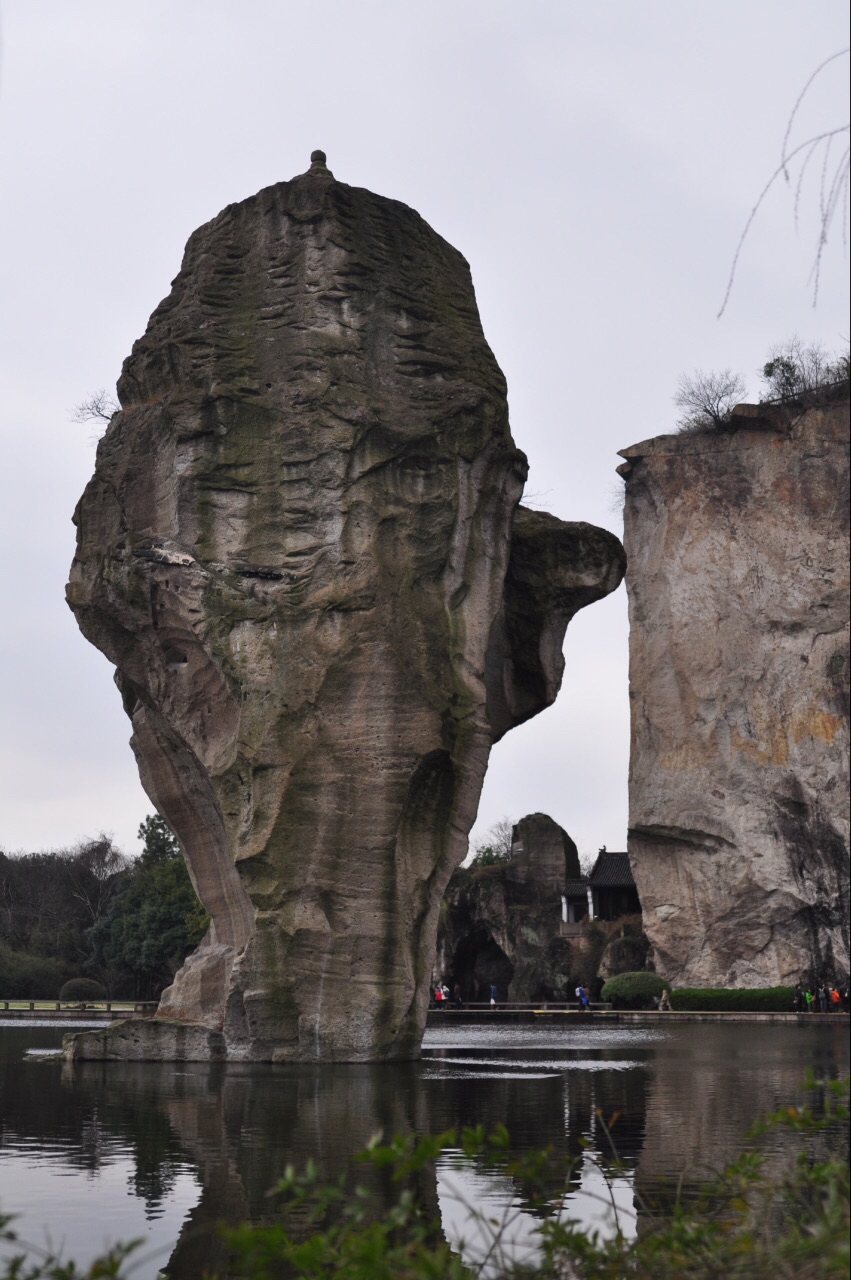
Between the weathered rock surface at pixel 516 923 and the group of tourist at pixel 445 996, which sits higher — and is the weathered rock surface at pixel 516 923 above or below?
above

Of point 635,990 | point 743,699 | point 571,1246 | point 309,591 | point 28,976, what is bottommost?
point 571,1246

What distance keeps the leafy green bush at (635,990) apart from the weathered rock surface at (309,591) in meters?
25.0

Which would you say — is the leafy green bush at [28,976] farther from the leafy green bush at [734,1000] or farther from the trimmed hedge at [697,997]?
the leafy green bush at [734,1000]

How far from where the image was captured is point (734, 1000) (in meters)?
44.9

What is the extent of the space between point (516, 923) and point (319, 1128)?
44913mm

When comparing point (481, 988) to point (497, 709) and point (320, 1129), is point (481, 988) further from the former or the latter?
point (320, 1129)

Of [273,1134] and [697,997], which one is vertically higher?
[697,997]

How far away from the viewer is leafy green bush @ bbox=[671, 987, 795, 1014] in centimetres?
4484

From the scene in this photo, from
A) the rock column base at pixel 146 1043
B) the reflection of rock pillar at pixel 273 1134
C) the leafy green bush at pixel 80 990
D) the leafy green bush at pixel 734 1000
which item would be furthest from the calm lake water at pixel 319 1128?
the leafy green bush at pixel 80 990

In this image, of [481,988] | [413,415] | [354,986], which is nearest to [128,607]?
[413,415]

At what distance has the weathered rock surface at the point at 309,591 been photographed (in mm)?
20172

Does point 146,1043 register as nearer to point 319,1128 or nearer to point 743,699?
point 319,1128

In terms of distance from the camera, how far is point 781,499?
54031 millimetres

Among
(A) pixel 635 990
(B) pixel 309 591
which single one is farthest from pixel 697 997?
(B) pixel 309 591
